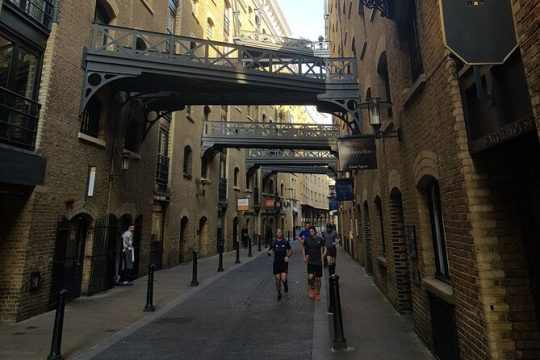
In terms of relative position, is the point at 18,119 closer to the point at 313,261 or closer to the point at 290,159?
the point at 313,261

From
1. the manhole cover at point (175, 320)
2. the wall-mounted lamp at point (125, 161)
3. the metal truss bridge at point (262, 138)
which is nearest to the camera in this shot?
the manhole cover at point (175, 320)

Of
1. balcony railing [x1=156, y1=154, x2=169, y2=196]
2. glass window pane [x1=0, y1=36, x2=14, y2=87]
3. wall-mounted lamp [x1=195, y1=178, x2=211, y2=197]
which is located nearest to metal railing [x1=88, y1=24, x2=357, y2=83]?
glass window pane [x1=0, y1=36, x2=14, y2=87]

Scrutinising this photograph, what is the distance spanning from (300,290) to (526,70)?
8802mm

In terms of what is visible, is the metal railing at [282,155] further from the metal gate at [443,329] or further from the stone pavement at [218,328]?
the metal gate at [443,329]

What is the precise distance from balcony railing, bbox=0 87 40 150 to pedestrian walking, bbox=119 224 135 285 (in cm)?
452

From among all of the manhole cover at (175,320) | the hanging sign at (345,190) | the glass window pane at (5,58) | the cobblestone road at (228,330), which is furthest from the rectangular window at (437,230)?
the hanging sign at (345,190)

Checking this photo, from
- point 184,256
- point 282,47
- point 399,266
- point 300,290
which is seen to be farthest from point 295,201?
point 399,266

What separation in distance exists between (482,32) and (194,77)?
8739 millimetres

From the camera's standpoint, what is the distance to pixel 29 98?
766 cm

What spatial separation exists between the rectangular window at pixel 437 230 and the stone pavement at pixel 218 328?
1254 mm

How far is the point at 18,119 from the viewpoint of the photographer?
739cm

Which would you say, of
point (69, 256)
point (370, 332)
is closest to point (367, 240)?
point (370, 332)

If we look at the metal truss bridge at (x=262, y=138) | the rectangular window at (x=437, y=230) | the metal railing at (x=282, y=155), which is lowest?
the rectangular window at (x=437, y=230)

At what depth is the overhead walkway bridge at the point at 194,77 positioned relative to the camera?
974 cm
